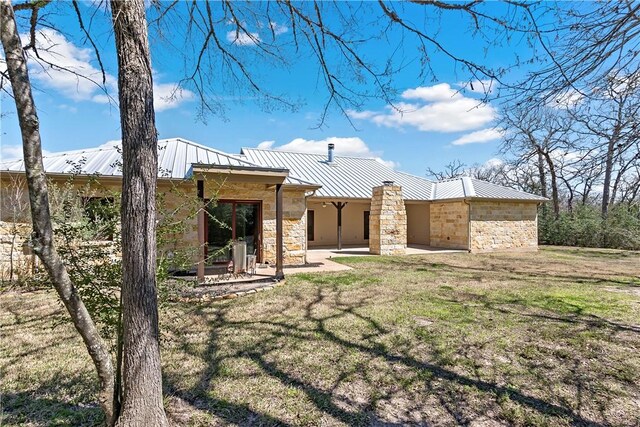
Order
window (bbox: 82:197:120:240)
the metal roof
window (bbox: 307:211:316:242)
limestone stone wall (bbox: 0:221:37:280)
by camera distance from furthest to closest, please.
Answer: window (bbox: 307:211:316:242) < the metal roof < limestone stone wall (bbox: 0:221:37:280) < window (bbox: 82:197:120:240)

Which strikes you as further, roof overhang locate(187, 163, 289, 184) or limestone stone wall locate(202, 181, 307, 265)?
limestone stone wall locate(202, 181, 307, 265)

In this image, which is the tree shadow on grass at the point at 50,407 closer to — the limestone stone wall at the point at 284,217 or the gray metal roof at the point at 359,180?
the limestone stone wall at the point at 284,217

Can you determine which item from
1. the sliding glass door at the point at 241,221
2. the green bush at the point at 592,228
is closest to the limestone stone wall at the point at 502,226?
the green bush at the point at 592,228

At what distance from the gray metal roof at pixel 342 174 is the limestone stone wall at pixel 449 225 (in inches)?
43.6

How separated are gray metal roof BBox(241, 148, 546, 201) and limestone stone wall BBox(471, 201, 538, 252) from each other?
0.60m

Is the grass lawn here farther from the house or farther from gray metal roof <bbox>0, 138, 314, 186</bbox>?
gray metal roof <bbox>0, 138, 314, 186</bbox>

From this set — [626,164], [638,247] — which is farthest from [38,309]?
[638,247]

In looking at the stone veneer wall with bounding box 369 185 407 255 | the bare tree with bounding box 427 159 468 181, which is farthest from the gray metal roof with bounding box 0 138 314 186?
the bare tree with bounding box 427 159 468 181

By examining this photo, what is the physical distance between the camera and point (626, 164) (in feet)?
14.4

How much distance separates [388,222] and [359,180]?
4.45m

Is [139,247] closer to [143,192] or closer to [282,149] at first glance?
[143,192]

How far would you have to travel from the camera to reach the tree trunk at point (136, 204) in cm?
235

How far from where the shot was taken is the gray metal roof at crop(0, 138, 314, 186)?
984cm

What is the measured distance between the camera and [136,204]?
237 cm
